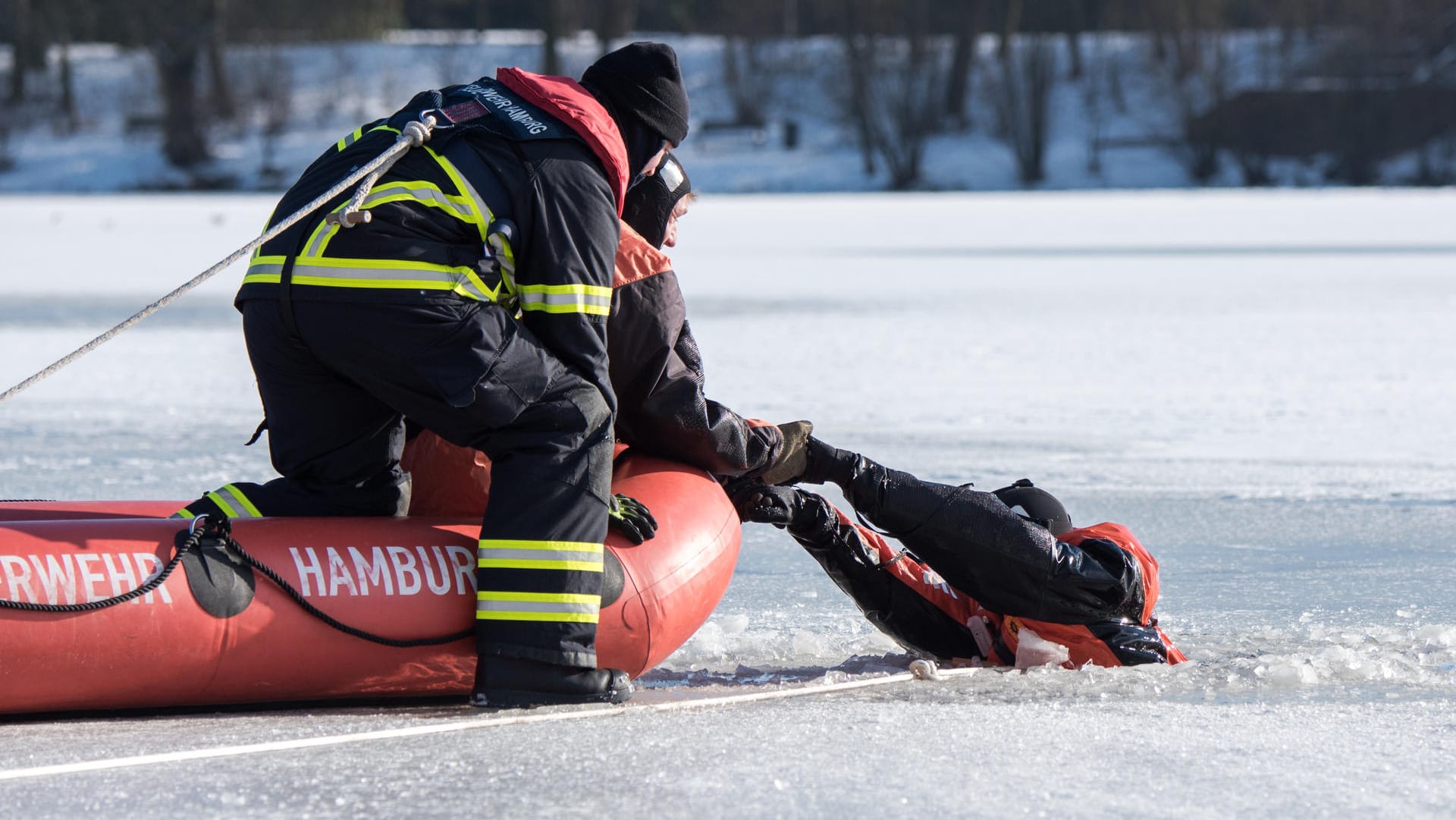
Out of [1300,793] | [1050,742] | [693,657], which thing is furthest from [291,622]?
[1300,793]

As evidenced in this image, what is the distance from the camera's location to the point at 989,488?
5.45 m

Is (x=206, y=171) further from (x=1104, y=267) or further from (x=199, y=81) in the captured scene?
(x=1104, y=267)

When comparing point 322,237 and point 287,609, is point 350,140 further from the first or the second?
point 287,609

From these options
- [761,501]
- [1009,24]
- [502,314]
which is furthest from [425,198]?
[1009,24]

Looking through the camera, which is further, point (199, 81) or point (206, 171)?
point (199, 81)

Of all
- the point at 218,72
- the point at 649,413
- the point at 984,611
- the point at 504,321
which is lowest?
the point at 984,611

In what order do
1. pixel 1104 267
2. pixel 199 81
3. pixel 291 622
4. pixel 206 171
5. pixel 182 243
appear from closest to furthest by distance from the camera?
pixel 291 622 → pixel 1104 267 → pixel 182 243 → pixel 206 171 → pixel 199 81

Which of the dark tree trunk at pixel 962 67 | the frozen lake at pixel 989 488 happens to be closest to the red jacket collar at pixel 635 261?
the frozen lake at pixel 989 488

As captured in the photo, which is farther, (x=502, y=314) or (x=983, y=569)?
(x=983, y=569)

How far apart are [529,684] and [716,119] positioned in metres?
39.6

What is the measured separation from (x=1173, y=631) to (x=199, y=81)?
4169 centimetres

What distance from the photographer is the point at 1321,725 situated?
2.90 m

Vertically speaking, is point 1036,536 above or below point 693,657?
above

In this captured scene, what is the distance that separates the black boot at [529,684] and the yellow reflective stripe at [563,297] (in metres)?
0.56
